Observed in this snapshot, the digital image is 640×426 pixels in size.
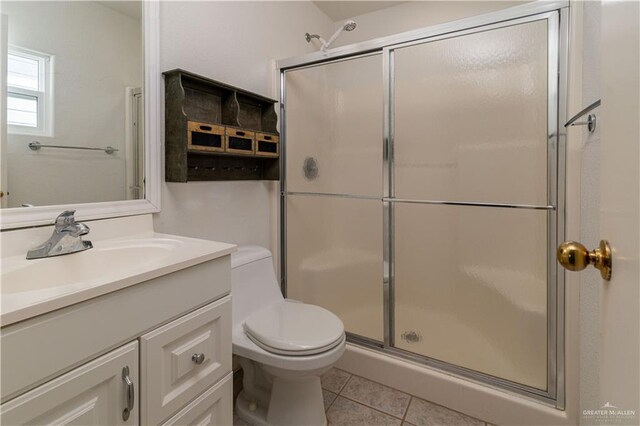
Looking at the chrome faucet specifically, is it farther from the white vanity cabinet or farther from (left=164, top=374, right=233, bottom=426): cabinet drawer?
(left=164, top=374, right=233, bottom=426): cabinet drawer

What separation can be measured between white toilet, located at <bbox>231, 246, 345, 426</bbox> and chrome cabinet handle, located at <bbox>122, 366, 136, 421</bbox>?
549mm

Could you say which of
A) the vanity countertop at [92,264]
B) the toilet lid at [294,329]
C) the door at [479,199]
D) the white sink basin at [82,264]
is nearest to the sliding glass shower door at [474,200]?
the door at [479,199]

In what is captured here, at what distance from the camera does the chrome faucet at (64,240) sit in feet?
3.31

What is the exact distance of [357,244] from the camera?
6.59 feet

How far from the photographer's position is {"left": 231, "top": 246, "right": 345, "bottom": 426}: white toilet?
50.6 inches

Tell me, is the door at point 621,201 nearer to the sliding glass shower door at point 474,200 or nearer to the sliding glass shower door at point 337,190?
the sliding glass shower door at point 474,200

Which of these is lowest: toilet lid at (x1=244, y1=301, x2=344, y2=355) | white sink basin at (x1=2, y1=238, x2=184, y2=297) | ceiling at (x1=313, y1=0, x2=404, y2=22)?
toilet lid at (x1=244, y1=301, x2=344, y2=355)

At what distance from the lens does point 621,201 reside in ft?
1.48

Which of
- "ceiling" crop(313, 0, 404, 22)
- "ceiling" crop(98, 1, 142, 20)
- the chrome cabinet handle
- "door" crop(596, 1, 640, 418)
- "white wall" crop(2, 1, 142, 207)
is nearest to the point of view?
"door" crop(596, 1, 640, 418)

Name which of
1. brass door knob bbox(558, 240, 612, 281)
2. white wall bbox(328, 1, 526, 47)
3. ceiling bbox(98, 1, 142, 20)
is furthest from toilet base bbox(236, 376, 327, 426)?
white wall bbox(328, 1, 526, 47)

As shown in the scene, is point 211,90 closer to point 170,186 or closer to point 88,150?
point 170,186

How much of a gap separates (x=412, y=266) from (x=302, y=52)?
1.69 meters

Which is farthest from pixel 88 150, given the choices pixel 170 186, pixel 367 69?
pixel 367 69

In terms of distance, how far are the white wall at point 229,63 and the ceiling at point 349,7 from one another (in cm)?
24
